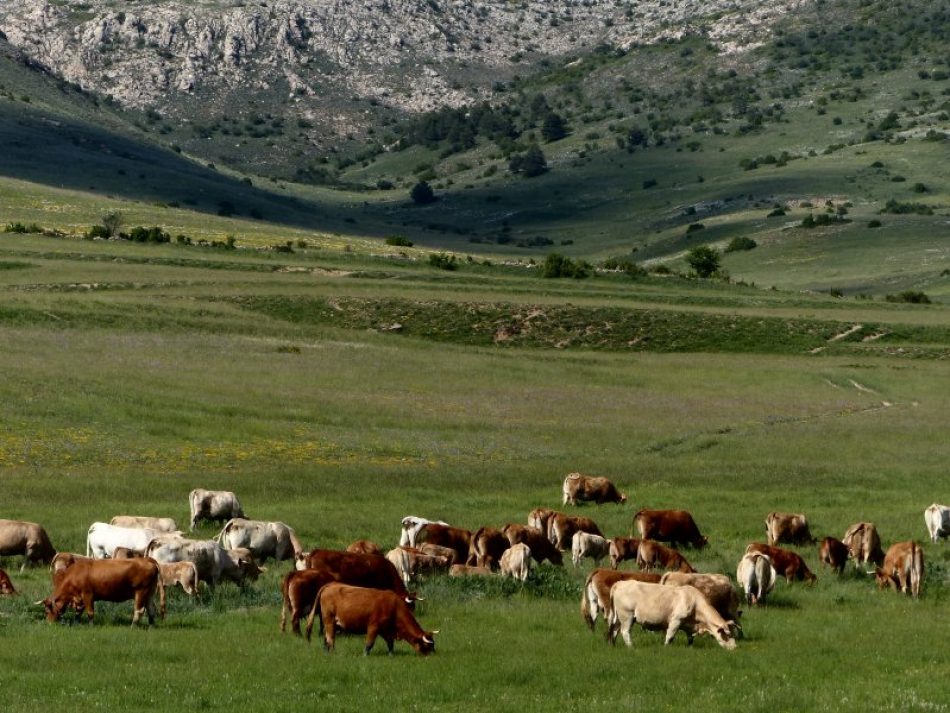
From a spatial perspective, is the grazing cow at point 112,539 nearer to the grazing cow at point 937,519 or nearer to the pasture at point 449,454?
the pasture at point 449,454

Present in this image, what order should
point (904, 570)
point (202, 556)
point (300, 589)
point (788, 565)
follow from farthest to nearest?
1. point (788, 565)
2. point (904, 570)
3. point (202, 556)
4. point (300, 589)

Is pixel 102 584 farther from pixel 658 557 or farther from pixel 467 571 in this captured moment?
pixel 658 557

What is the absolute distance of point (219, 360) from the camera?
73062mm

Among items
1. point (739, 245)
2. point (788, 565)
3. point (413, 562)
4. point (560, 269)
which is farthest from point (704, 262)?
point (413, 562)

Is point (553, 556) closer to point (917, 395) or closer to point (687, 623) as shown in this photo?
point (687, 623)

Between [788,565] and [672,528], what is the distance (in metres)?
4.66

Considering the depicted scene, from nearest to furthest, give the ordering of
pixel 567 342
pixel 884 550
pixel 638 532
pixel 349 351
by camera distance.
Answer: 1. pixel 884 550
2. pixel 638 532
3. pixel 349 351
4. pixel 567 342

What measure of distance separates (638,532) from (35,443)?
20224 mm

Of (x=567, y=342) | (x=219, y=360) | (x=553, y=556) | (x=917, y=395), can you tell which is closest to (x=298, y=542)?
(x=553, y=556)

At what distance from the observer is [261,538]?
30531 mm

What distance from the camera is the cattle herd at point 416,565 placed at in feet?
72.9

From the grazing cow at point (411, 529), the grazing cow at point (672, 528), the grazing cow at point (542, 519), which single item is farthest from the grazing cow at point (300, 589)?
the grazing cow at point (672, 528)

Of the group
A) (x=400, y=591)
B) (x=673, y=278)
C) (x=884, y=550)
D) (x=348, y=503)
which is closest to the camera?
(x=400, y=591)

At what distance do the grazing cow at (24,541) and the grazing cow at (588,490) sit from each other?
16.6 metres
